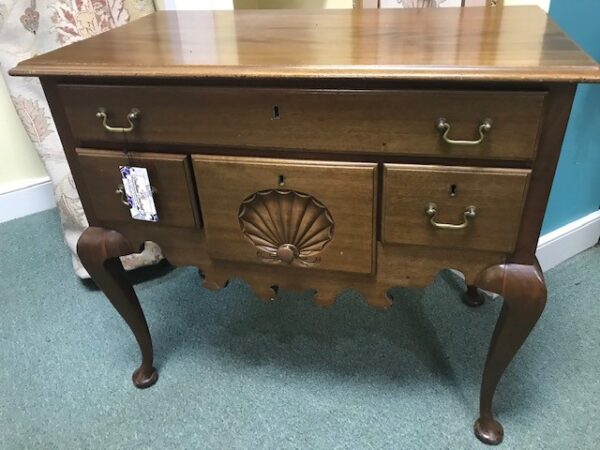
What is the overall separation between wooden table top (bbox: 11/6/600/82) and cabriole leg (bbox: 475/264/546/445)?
305mm

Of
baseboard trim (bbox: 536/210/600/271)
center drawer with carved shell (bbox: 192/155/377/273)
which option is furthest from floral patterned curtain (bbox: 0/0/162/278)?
baseboard trim (bbox: 536/210/600/271)

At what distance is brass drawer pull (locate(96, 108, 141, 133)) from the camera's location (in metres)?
0.85

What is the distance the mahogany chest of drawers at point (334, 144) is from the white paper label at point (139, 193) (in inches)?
0.5

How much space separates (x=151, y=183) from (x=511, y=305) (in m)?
0.61

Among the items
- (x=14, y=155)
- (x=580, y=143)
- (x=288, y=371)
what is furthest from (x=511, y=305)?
(x=14, y=155)

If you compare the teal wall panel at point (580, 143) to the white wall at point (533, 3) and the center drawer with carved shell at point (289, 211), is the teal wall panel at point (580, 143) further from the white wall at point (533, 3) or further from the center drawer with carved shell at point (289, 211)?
the center drawer with carved shell at point (289, 211)

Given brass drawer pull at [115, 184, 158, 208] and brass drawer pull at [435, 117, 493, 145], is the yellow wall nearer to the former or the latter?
brass drawer pull at [115, 184, 158, 208]

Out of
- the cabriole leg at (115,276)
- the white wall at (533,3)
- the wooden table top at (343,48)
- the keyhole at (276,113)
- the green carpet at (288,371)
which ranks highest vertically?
the wooden table top at (343,48)

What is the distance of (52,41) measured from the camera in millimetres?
1387

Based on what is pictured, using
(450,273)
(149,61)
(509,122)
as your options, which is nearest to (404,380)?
(450,273)

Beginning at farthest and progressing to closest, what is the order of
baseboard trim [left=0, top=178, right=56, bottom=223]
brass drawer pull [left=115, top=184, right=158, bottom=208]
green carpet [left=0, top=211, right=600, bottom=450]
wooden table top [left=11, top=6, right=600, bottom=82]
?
baseboard trim [left=0, top=178, right=56, bottom=223] → green carpet [left=0, top=211, right=600, bottom=450] → brass drawer pull [left=115, top=184, right=158, bottom=208] → wooden table top [left=11, top=6, right=600, bottom=82]

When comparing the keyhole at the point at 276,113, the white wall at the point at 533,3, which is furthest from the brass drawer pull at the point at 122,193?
the white wall at the point at 533,3

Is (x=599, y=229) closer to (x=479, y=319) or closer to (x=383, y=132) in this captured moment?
(x=479, y=319)

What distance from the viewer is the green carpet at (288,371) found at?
108cm
